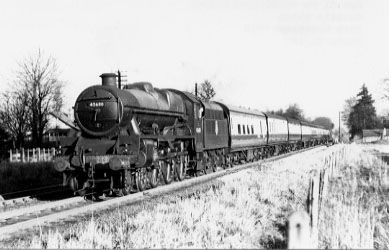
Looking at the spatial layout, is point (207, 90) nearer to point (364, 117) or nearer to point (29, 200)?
point (364, 117)

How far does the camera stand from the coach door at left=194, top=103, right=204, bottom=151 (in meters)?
18.0

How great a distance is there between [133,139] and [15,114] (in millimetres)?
34167

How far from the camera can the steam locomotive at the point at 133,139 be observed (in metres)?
12.6

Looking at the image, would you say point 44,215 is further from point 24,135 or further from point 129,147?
point 24,135

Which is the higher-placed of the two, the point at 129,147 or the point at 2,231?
the point at 129,147

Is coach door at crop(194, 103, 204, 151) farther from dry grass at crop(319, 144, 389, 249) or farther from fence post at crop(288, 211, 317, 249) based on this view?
fence post at crop(288, 211, 317, 249)

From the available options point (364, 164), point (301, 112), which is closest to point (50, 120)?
point (364, 164)

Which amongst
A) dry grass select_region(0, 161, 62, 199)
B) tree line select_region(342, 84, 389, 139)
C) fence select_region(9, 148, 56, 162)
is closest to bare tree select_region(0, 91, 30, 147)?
fence select_region(9, 148, 56, 162)

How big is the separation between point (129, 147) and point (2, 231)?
16.2ft

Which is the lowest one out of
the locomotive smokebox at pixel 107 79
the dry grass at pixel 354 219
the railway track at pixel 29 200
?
the dry grass at pixel 354 219

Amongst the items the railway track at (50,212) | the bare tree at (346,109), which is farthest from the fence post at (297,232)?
the bare tree at (346,109)

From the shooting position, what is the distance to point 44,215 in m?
10.1

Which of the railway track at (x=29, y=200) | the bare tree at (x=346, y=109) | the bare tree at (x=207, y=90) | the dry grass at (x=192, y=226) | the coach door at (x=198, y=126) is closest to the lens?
the dry grass at (x=192, y=226)

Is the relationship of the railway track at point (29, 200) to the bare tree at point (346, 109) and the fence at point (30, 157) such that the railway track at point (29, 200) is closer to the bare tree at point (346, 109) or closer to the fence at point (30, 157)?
the fence at point (30, 157)
